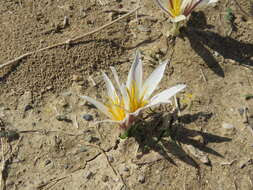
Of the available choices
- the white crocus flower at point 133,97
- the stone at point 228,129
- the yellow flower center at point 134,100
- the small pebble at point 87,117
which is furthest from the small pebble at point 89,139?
the stone at point 228,129

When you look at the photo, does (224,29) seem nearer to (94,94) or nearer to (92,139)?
(94,94)

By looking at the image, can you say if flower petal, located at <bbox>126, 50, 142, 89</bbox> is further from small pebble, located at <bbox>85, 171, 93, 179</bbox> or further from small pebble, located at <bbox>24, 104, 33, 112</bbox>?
small pebble, located at <bbox>24, 104, 33, 112</bbox>

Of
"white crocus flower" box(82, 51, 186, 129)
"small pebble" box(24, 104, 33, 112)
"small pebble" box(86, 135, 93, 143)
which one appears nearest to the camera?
"white crocus flower" box(82, 51, 186, 129)

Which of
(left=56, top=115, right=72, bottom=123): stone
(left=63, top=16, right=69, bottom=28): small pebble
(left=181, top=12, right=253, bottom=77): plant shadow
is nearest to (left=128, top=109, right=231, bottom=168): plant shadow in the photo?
(left=56, top=115, right=72, bottom=123): stone

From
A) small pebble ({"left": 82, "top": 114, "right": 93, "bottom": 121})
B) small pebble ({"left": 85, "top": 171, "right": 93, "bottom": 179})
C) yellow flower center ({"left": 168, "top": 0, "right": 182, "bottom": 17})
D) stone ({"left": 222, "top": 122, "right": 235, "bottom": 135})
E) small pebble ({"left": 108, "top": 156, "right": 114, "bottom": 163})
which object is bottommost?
small pebble ({"left": 85, "top": 171, "right": 93, "bottom": 179})

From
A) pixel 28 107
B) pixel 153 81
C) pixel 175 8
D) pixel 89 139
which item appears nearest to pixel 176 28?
pixel 175 8

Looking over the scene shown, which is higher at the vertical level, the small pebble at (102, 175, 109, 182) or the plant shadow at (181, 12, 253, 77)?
the plant shadow at (181, 12, 253, 77)
